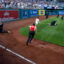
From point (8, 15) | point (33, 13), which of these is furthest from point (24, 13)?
point (8, 15)

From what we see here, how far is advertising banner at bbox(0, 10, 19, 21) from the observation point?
83.1 ft

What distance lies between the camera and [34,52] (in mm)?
11055

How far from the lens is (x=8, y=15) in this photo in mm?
26656

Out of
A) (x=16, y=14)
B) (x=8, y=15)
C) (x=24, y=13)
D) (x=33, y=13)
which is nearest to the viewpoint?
(x=8, y=15)

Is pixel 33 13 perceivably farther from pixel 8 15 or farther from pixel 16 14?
pixel 8 15

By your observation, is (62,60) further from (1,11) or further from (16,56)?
(1,11)

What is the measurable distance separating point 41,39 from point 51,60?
6.32 metres

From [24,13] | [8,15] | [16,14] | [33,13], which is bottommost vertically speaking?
[33,13]

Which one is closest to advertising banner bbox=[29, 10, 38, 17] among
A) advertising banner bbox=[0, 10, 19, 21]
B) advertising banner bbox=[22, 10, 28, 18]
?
advertising banner bbox=[22, 10, 28, 18]

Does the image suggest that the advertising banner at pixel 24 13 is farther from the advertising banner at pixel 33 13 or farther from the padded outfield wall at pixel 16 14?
the advertising banner at pixel 33 13

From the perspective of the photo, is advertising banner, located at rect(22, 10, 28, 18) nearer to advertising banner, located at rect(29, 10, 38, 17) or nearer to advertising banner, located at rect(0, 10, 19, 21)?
advertising banner, located at rect(29, 10, 38, 17)

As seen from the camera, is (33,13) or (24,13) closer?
(24,13)

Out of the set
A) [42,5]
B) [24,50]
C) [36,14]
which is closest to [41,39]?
[24,50]

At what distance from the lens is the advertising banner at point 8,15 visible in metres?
25.3
